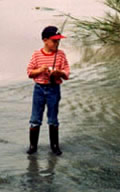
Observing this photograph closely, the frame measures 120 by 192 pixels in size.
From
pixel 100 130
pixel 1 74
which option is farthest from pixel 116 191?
pixel 1 74

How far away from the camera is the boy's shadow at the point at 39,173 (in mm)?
5414

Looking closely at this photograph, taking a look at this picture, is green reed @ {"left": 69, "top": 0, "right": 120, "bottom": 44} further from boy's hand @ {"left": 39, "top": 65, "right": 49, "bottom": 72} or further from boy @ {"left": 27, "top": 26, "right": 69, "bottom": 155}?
boy's hand @ {"left": 39, "top": 65, "right": 49, "bottom": 72}

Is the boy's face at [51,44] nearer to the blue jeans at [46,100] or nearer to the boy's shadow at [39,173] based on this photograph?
the blue jeans at [46,100]

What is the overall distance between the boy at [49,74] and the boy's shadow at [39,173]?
299 millimetres

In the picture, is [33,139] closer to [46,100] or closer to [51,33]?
[46,100]

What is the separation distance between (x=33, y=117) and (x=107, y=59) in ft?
23.6

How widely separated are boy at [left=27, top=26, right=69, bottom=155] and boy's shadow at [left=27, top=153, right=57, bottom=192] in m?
0.30

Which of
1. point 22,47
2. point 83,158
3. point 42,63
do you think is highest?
point 42,63

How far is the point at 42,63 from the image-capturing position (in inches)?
250

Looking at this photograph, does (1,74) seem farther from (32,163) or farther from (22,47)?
(32,163)

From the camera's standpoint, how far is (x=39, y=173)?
5797mm

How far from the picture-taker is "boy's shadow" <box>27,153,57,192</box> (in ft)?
17.8

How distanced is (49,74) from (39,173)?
1058mm

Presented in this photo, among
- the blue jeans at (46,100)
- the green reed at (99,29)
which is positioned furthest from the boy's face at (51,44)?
the green reed at (99,29)
